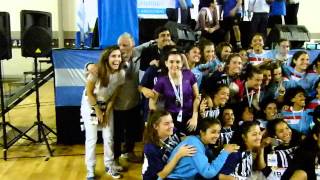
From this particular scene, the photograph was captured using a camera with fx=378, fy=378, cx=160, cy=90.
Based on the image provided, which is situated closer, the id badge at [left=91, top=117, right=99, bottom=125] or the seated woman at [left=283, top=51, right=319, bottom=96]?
the id badge at [left=91, top=117, right=99, bottom=125]

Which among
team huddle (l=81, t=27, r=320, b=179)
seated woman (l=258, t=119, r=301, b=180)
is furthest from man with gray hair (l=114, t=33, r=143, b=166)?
seated woman (l=258, t=119, r=301, b=180)

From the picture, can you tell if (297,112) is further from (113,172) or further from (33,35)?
(33,35)

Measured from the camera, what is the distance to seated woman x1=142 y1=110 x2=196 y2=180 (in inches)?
103

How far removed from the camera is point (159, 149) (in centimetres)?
266

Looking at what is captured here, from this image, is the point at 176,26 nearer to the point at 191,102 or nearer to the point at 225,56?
the point at 225,56

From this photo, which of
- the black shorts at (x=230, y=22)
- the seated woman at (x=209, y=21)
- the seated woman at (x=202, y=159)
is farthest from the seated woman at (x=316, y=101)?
the black shorts at (x=230, y=22)

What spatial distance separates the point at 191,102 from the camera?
3.30 meters

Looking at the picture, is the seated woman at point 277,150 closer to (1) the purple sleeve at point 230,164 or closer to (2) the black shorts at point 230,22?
(1) the purple sleeve at point 230,164

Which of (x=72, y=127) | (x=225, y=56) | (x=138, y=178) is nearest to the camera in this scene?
(x=138, y=178)

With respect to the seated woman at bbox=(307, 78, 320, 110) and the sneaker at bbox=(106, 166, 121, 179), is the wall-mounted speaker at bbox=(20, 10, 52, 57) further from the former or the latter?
the seated woman at bbox=(307, 78, 320, 110)

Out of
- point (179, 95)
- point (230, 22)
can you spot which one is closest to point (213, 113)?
point (179, 95)

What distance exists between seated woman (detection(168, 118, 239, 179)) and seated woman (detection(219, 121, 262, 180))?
0.05 m

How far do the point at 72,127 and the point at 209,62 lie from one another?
2.12m

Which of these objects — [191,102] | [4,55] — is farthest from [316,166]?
[4,55]
